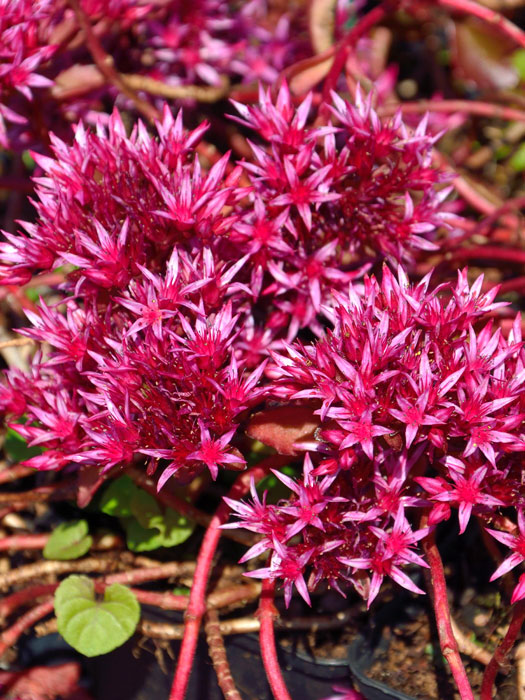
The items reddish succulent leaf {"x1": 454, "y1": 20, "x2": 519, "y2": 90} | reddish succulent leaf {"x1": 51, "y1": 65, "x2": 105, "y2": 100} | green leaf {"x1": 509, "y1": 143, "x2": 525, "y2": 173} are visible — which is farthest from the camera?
green leaf {"x1": 509, "y1": 143, "x2": 525, "y2": 173}

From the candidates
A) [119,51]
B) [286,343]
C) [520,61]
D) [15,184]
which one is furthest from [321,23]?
[286,343]

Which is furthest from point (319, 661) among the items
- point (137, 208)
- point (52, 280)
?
point (52, 280)

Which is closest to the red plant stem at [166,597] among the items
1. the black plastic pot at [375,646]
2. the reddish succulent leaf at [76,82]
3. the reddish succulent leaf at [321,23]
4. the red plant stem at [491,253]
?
the black plastic pot at [375,646]

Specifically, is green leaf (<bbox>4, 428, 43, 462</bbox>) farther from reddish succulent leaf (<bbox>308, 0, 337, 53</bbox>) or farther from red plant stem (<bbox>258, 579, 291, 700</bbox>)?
reddish succulent leaf (<bbox>308, 0, 337, 53</bbox>)

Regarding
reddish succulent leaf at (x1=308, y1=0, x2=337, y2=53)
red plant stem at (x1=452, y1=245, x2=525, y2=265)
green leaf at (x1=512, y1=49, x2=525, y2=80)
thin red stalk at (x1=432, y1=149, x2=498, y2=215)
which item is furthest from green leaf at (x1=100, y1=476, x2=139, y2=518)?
green leaf at (x1=512, y1=49, x2=525, y2=80)

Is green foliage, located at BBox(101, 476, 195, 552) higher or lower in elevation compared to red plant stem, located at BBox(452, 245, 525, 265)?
lower

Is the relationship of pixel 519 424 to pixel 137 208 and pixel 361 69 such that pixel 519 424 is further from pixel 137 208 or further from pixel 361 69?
pixel 361 69

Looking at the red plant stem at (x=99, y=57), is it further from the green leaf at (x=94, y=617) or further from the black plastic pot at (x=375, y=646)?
the black plastic pot at (x=375, y=646)
